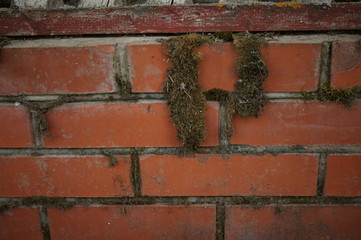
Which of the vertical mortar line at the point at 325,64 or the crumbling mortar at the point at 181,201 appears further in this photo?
the crumbling mortar at the point at 181,201

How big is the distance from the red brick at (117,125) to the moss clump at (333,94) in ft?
0.95

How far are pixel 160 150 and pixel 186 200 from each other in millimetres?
194

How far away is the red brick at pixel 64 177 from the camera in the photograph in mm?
882

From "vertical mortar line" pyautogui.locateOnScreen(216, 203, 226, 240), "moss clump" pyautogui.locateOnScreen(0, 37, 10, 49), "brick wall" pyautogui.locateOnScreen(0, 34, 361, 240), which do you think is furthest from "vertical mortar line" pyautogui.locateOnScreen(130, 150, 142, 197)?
"moss clump" pyautogui.locateOnScreen(0, 37, 10, 49)

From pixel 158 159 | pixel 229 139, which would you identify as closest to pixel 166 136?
pixel 158 159

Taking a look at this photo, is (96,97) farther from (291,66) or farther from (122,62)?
(291,66)

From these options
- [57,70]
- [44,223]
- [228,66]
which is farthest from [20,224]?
[228,66]

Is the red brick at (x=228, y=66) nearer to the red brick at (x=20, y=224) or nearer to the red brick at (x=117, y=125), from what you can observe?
the red brick at (x=117, y=125)

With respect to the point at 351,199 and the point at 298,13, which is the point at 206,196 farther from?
the point at 298,13

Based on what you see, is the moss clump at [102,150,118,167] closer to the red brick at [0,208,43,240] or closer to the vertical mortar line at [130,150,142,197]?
the vertical mortar line at [130,150,142,197]

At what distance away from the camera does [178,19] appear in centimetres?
77

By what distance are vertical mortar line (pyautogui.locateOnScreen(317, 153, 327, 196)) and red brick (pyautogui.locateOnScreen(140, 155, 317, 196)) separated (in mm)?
Answer: 14

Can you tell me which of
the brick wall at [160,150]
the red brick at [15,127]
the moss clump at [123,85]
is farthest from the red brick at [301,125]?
the red brick at [15,127]

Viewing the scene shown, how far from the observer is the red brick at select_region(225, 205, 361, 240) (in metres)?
0.89
